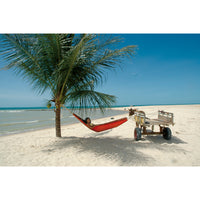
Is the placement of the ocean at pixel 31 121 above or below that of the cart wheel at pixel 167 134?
below

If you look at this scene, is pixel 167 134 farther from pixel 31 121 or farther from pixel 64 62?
pixel 31 121

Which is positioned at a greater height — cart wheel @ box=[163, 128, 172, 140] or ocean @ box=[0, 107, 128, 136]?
cart wheel @ box=[163, 128, 172, 140]

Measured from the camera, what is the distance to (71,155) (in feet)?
8.77

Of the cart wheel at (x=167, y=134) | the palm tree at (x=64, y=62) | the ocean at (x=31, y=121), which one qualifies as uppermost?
the palm tree at (x=64, y=62)

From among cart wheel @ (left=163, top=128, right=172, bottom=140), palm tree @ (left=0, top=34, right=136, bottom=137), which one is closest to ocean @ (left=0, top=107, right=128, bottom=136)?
palm tree @ (left=0, top=34, right=136, bottom=137)

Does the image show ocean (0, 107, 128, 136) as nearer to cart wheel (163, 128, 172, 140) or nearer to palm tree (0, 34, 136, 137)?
palm tree (0, 34, 136, 137)

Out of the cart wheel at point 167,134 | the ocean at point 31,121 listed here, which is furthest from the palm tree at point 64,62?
the cart wheel at point 167,134

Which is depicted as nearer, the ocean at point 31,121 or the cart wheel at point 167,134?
the cart wheel at point 167,134

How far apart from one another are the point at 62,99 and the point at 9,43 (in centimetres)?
192

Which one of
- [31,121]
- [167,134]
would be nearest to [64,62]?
[167,134]

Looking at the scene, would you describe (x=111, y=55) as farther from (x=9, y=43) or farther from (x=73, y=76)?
(x=9, y=43)

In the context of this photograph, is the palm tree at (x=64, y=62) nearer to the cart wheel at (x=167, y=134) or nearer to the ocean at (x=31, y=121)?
the ocean at (x=31, y=121)

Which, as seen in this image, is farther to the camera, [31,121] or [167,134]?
[31,121]
